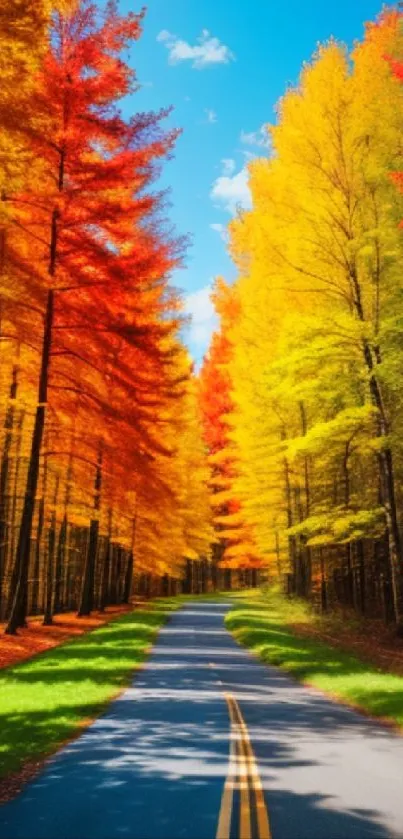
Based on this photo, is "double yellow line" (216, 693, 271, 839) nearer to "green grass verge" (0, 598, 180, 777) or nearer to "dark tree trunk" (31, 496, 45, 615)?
"green grass verge" (0, 598, 180, 777)

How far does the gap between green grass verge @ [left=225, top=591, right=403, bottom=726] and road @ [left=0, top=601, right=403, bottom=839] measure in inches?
25.2

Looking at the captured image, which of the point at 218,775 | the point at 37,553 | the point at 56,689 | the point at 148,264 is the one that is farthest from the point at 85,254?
the point at 37,553

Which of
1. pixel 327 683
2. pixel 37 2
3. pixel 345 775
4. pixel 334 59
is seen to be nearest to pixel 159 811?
pixel 345 775

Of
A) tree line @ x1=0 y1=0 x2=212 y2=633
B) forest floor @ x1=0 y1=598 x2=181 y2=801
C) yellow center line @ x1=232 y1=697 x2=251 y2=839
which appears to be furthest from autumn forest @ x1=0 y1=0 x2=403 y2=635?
yellow center line @ x1=232 y1=697 x2=251 y2=839

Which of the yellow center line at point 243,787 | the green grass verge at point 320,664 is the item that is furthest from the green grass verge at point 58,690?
the green grass verge at point 320,664

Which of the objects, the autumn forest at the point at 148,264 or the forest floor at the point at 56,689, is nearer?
the forest floor at the point at 56,689

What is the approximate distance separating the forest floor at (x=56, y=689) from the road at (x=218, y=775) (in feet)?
1.25

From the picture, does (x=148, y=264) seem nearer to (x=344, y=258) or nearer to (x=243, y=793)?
(x=344, y=258)

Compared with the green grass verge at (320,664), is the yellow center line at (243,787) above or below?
below

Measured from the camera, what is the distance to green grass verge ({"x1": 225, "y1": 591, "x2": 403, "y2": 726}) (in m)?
12.3

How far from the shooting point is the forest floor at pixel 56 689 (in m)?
8.66

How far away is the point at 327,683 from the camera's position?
47.3ft

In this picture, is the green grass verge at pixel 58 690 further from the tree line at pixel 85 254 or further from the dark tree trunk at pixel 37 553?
the dark tree trunk at pixel 37 553

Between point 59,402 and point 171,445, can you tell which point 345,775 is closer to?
point 59,402
